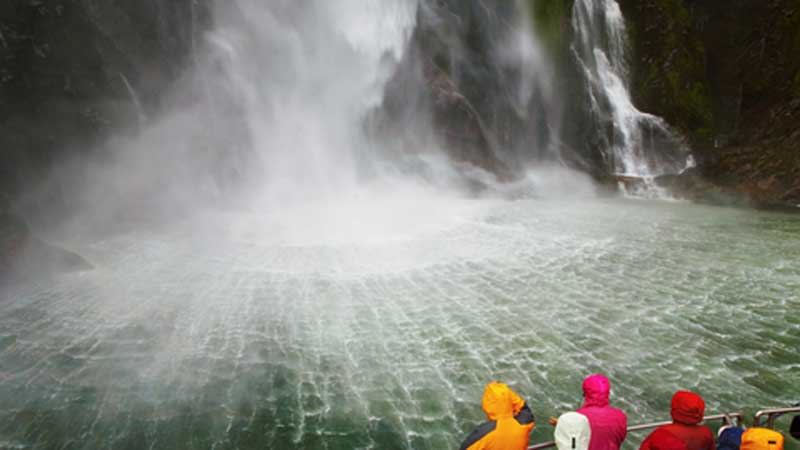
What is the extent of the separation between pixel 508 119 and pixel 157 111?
15.6 meters

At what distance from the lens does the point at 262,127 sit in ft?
66.8

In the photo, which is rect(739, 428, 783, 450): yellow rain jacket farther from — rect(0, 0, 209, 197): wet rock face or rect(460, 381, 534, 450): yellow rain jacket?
rect(0, 0, 209, 197): wet rock face

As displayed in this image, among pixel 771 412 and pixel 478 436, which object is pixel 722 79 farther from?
pixel 478 436

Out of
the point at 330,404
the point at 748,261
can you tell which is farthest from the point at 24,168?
the point at 748,261

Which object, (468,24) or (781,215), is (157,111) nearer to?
(468,24)

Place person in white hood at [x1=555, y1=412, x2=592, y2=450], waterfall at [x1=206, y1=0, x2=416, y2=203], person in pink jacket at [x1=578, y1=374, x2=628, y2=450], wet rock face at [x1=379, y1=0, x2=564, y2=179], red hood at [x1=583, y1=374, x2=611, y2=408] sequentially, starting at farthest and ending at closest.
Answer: wet rock face at [x1=379, y1=0, x2=564, y2=179] → waterfall at [x1=206, y1=0, x2=416, y2=203] → red hood at [x1=583, y1=374, x2=611, y2=408] → person in pink jacket at [x1=578, y1=374, x2=628, y2=450] → person in white hood at [x1=555, y1=412, x2=592, y2=450]

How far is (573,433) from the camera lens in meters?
3.46

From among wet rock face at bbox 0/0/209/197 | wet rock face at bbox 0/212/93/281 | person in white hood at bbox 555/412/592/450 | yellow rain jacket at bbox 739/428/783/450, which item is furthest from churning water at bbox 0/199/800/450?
wet rock face at bbox 0/0/209/197

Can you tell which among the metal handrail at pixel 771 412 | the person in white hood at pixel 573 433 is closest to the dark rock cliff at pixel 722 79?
the metal handrail at pixel 771 412

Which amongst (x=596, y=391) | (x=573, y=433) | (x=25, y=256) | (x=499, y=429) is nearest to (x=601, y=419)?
(x=596, y=391)

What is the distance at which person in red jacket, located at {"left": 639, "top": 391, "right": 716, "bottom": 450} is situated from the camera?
3.48m

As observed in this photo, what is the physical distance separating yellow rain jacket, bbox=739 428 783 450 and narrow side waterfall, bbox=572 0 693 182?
2293 cm

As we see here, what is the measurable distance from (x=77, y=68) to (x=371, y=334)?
12185 millimetres

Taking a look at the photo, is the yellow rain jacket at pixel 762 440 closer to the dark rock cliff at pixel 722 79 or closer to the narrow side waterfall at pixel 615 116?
the dark rock cliff at pixel 722 79
